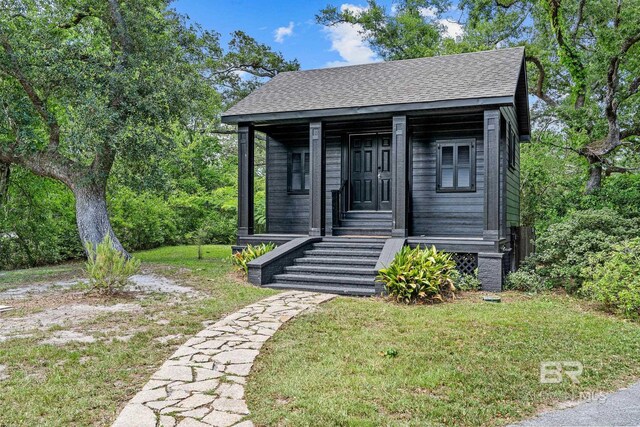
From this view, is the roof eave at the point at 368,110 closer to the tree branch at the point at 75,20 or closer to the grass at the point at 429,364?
the grass at the point at 429,364

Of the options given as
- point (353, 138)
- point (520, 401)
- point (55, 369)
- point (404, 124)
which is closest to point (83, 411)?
point (55, 369)

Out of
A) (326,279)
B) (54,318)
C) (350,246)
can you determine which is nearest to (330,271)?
(326,279)

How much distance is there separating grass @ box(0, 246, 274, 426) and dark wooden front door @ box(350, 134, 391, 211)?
4538mm

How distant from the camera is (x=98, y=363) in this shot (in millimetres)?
4113

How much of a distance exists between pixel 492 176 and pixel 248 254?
4962 millimetres

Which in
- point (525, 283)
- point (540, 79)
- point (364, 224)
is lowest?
point (525, 283)

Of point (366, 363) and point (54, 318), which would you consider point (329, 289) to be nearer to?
point (366, 363)

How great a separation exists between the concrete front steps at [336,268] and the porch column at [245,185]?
1.85 metres

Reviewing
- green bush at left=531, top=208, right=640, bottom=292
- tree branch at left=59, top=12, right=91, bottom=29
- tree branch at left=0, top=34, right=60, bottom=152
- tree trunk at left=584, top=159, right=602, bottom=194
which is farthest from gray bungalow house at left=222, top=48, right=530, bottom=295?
tree branch at left=59, top=12, right=91, bottom=29

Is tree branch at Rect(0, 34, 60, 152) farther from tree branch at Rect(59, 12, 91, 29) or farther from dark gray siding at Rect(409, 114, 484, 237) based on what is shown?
dark gray siding at Rect(409, 114, 484, 237)

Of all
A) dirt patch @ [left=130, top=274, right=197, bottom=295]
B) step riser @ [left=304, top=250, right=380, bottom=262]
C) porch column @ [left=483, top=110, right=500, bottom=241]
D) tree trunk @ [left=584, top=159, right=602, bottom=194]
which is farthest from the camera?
tree trunk @ [left=584, top=159, right=602, bottom=194]

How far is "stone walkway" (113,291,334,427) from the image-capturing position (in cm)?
305

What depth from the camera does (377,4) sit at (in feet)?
71.5

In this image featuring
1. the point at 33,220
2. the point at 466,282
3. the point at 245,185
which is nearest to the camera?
the point at 466,282
